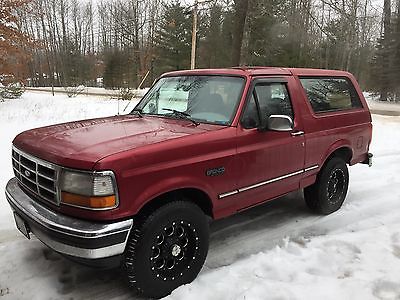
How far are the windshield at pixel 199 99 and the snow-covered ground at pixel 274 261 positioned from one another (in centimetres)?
144

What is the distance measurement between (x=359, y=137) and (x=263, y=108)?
2101 mm

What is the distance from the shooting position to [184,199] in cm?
332

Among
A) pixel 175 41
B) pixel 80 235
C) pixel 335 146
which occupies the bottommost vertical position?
pixel 80 235

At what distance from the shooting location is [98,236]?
2.68 metres

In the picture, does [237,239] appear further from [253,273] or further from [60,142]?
[60,142]

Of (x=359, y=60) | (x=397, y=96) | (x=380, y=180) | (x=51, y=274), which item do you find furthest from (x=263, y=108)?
(x=359, y=60)

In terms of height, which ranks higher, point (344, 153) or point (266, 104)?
point (266, 104)

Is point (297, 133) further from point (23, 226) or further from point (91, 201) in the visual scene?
point (23, 226)

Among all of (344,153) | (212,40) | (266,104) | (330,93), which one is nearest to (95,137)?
(266,104)

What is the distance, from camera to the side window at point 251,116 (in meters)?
3.72

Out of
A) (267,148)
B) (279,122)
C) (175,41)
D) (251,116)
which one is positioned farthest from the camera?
(175,41)

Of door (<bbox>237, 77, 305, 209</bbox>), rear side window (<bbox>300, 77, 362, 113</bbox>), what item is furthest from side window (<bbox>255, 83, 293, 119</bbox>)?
rear side window (<bbox>300, 77, 362, 113</bbox>)

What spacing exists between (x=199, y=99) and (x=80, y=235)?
1.94 m

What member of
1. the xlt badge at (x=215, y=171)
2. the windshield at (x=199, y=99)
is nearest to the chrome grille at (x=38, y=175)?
the xlt badge at (x=215, y=171)
